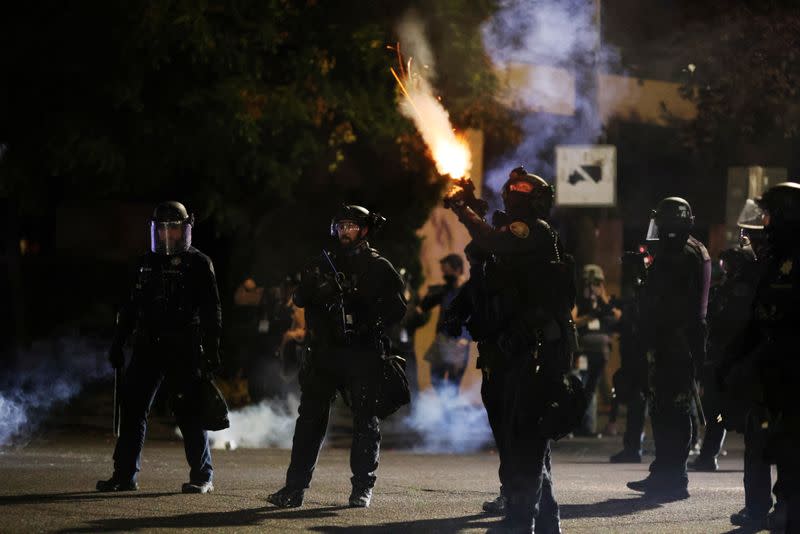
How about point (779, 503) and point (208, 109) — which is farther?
point (208, 109)

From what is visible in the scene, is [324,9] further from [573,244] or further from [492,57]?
[573,244]

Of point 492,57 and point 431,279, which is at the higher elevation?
point 492,57

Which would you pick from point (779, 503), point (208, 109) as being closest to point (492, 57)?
point (208, 109)

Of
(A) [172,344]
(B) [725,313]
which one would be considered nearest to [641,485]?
(B) [725,313]

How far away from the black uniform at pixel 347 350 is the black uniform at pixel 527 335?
1.49 metres

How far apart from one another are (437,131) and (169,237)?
1.92 m

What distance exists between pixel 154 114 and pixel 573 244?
20.9ft

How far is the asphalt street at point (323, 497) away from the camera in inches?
363

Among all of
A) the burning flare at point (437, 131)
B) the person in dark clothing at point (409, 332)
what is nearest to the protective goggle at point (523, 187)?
the burning flare at point (437, 131)

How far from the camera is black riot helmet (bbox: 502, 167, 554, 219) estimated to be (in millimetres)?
8625

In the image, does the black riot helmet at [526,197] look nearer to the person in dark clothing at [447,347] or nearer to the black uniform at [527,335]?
the black uniform at [527,335]

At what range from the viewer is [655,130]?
24844 millimetres

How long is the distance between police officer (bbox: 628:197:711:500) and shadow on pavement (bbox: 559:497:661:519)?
349mm

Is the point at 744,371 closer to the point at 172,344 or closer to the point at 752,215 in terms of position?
the point at 172,344
